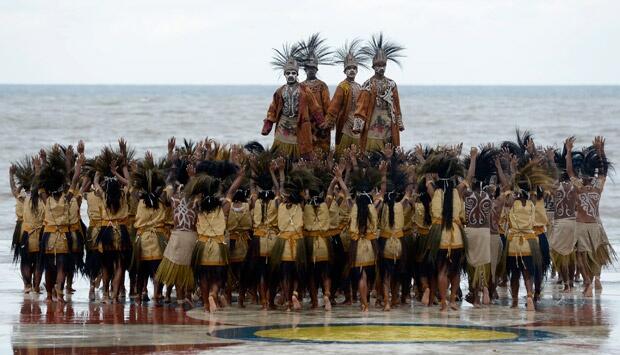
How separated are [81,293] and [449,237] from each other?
216 inches

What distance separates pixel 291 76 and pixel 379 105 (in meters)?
1.35

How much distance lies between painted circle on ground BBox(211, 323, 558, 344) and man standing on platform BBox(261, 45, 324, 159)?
5.08 m

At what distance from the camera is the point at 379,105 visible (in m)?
21.3

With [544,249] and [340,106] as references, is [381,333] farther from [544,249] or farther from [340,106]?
[340,106]

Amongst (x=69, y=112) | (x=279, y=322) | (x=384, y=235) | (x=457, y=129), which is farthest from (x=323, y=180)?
(x=69, y=112)

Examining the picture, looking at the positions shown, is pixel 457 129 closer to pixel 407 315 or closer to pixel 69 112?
pixel 69 112

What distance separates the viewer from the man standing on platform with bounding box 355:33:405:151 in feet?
69.5

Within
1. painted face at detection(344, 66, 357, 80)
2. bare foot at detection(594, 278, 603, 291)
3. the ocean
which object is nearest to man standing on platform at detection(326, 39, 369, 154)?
painted face at detection(344, 66, 357, 80)

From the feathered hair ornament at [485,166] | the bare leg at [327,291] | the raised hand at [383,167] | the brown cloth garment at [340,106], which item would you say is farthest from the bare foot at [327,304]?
the brown cloth garment at [340,106]

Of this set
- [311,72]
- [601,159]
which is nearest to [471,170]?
[601,159]

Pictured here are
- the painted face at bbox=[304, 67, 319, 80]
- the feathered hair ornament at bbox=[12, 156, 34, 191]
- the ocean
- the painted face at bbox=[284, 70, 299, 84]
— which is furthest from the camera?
the ocean

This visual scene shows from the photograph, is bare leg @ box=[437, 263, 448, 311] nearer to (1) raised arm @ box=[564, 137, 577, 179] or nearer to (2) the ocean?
(1) raised arm @ box=[564, 137, 577, 179]

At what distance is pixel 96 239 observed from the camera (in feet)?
62.2

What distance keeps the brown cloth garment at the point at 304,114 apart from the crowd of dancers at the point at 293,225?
1680mm
